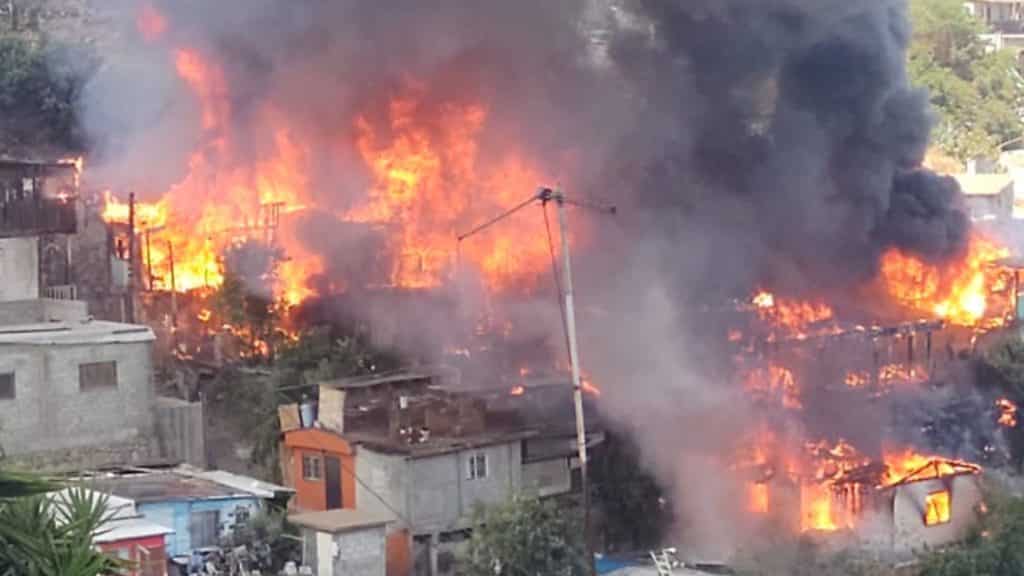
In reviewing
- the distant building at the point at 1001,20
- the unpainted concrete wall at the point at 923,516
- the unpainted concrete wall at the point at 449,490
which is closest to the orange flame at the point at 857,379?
the unpainted concrete wall at the point at 923,516

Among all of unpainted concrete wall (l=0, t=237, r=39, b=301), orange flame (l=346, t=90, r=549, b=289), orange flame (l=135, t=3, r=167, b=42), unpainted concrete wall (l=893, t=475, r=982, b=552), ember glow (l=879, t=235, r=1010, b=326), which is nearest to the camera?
unpainted concrete wall (l=893, t=475, r=982, b=552)

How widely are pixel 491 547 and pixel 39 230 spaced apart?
9.80 meters

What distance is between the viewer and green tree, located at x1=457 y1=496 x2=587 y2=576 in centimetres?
2002

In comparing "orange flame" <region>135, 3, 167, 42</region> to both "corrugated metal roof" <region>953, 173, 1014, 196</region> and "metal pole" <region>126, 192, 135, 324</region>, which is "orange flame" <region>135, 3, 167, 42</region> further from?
"corrugated metal roof" <region>953, 173, 1014, 196</region>

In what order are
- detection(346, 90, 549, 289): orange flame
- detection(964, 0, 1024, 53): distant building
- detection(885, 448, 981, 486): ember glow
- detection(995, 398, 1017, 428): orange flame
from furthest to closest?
detection(964, 0, 1024, 53): distant building → detection(346, 90, 549, 289): orange flame → detection(995, 398, 1017, 428): orange flame → detection(885, 448, 981, 486): ember glow

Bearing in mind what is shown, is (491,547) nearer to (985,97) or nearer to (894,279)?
(894,279)

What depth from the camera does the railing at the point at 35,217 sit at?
26375mm

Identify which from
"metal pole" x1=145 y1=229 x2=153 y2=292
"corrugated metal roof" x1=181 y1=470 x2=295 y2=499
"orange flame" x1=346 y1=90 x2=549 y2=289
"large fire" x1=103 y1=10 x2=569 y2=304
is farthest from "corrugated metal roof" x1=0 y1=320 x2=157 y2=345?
"metal pole" x1=145 y1=229 x2=153 y2=292

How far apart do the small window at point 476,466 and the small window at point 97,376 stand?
4.37m

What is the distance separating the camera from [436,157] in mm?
28406

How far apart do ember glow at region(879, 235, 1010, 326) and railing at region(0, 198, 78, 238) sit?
12.1 metres

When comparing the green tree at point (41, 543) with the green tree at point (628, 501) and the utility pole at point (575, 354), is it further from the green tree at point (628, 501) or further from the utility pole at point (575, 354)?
the green tree at point (628, 501)

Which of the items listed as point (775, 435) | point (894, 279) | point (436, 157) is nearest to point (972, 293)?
point (894, 279)

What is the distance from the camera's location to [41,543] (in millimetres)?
7324
